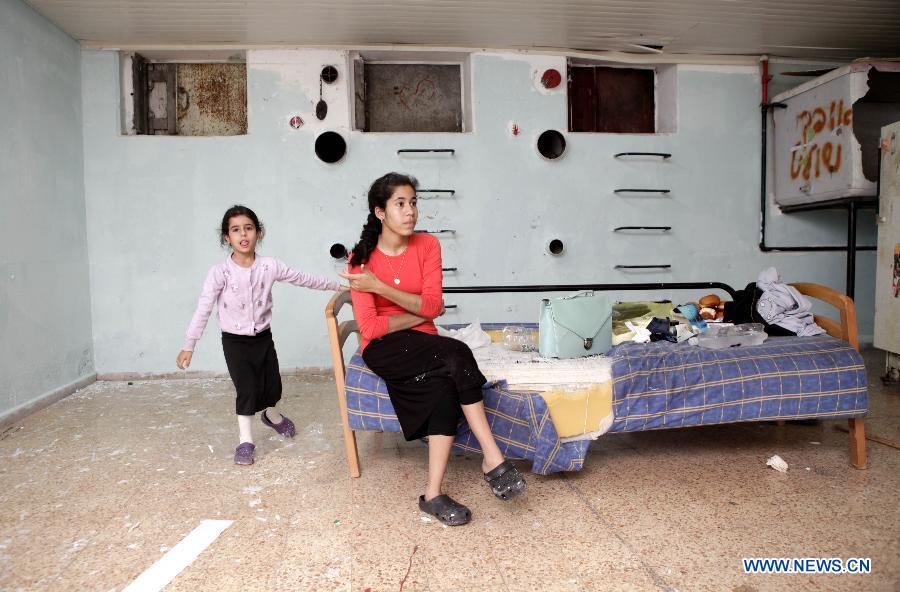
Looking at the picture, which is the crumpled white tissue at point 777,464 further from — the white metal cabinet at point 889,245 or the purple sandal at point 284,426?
the purple sandal at point 284,426

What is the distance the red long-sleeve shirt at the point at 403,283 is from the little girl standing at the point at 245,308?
535 millimetres

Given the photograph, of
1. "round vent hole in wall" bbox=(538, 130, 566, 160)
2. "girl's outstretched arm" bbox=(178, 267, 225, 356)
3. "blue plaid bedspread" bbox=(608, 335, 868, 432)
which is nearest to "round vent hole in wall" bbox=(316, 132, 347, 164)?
"round vent hole in wall" bbox=(538, 130, 566, 160)

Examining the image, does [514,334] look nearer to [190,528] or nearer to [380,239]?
[380,239]

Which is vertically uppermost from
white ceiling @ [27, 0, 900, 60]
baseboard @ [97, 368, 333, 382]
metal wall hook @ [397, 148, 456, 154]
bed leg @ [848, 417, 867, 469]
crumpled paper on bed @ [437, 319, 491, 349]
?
white ceiling @ [27, 0, 900, 60]

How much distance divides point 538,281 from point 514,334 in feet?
5.95

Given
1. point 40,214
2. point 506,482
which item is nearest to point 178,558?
point 506,482

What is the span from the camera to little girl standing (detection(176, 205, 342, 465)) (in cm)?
267

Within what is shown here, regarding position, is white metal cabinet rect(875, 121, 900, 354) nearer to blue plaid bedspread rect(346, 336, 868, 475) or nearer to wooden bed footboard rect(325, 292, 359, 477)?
blue plaid bedspread rect(346, 336, 868, 475)

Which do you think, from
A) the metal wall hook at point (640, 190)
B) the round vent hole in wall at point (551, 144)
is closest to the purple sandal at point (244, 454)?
the round vent hole in wall at point (551, 144)

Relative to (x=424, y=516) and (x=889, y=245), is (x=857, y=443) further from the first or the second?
(x=889, y=245)

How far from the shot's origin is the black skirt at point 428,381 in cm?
204

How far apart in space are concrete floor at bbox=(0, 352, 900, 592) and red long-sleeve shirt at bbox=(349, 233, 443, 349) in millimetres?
645

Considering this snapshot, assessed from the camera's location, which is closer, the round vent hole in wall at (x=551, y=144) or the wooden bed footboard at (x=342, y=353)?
the wooden bed footboard at (x=342, y=353)

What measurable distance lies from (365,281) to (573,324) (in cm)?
87
